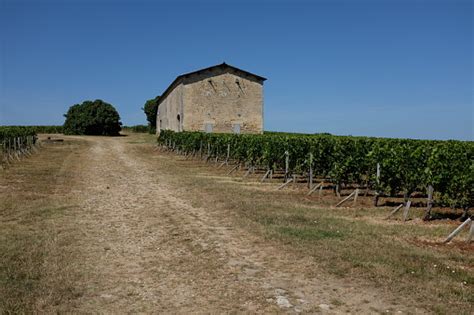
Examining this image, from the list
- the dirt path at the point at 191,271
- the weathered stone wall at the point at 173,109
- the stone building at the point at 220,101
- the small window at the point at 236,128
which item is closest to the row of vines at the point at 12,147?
the weathered stone wall at the point at 173,109

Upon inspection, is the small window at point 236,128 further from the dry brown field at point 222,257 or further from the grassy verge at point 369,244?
the dry brown field at point 222,257

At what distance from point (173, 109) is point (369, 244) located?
129ft

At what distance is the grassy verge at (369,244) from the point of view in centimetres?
609

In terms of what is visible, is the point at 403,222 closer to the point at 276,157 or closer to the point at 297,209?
the point at 297,209

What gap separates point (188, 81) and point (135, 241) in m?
32.6

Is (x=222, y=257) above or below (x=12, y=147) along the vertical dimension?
below

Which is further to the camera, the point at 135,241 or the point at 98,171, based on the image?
the point at 98,171

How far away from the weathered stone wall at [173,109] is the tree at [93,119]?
1061 cm

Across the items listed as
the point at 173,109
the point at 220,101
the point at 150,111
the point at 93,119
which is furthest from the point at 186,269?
the point at 150,111

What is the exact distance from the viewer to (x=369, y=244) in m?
8.42

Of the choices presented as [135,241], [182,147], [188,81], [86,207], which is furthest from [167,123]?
[135,241]

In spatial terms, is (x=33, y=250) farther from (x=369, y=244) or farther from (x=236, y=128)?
(x=236, y=128)

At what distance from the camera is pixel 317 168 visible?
1775cm

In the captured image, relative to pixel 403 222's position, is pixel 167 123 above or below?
above
